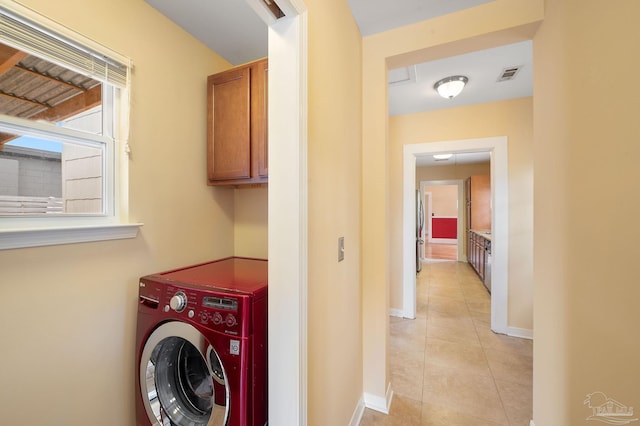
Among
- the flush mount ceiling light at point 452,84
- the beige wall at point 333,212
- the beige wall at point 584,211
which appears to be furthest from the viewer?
the flush mount ceiling light at point 452,84

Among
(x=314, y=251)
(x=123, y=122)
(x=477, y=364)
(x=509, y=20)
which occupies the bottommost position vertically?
(x=477, y=364)

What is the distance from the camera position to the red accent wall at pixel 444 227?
9852 mm

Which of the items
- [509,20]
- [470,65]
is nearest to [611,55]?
[509,20]

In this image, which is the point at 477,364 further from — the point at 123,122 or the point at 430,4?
the point at 123,122

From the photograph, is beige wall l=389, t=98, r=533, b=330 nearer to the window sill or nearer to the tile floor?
the tile floor

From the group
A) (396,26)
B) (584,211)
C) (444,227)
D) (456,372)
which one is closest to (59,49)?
(396,26)

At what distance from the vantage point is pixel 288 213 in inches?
37.5

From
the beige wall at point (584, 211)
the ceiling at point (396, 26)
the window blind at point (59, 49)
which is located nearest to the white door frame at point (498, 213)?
the ceiling at point (396, 26)

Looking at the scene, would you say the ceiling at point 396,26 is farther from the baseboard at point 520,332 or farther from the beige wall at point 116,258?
the baseboard at point 520,332

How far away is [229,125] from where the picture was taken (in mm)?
1708

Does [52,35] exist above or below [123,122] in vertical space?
above

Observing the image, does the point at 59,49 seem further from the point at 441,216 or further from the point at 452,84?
the point at 441,216

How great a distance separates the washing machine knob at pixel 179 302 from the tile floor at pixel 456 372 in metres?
1.42

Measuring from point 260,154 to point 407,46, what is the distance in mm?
1221
